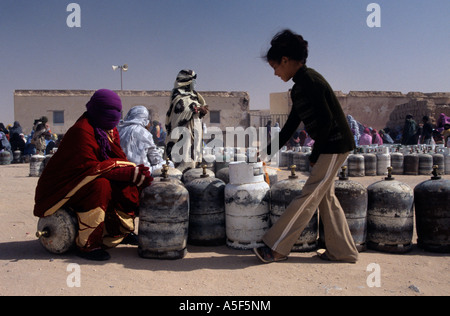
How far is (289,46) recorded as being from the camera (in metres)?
3.64

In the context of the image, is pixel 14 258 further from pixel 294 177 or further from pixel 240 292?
pixel 294 177

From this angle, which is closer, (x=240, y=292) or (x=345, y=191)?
(x=240, y=292)

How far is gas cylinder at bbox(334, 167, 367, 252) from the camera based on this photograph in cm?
408

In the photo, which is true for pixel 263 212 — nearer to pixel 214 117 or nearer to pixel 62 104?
pixel 214 117

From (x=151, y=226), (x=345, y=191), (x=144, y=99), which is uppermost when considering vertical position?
(x=144, y=99)

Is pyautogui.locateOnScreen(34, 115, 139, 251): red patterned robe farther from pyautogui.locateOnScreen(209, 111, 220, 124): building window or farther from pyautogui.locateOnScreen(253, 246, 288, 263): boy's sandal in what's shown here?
pyautogui.locateOnScreen(209, 111, 220, 124): building window

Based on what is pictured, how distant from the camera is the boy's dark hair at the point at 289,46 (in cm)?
364

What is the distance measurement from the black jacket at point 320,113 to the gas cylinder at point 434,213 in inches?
44.4

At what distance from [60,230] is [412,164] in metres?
10.5

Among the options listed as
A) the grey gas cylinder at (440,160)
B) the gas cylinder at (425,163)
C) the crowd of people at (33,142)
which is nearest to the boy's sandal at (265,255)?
the gas cylinder at (425,163)

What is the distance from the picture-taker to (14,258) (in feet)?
13.1

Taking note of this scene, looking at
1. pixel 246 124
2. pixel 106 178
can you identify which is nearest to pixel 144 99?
pixel 246 124

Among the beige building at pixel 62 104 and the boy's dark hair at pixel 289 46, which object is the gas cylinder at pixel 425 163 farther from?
the beige building at pixel 62 104

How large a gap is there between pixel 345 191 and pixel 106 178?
2.47m
